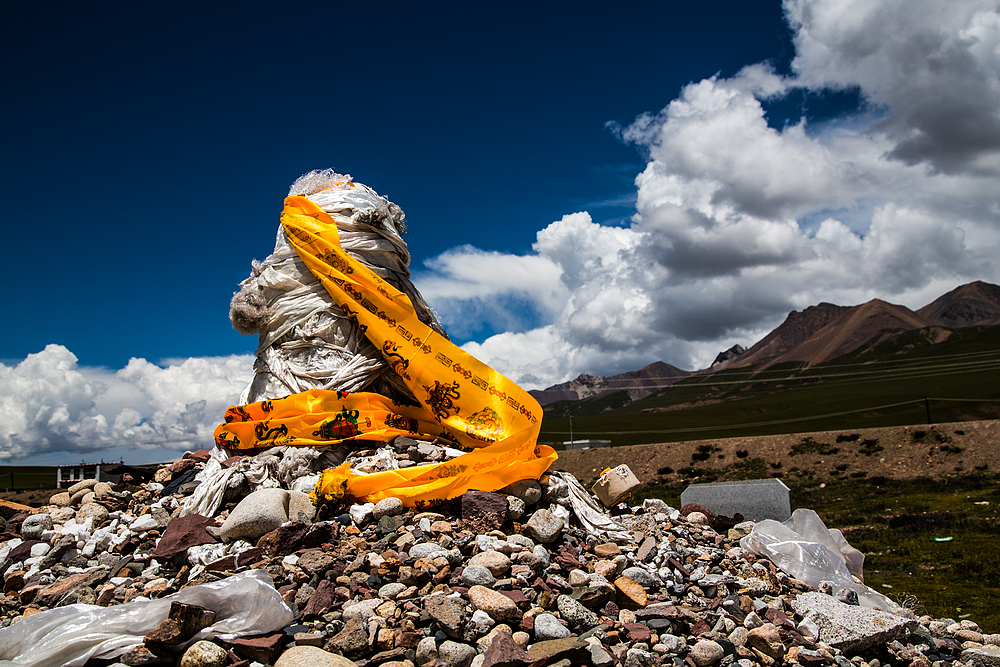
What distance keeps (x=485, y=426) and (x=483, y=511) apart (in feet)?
4.64

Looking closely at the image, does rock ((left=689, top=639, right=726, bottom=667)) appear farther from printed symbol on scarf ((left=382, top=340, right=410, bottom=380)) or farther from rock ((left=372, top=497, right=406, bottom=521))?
printed symbol on scarf ((left=382, top=340, right=410, bottom=380))

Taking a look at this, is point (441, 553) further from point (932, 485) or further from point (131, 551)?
point (932, 485)

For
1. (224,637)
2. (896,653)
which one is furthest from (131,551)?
(896,653)

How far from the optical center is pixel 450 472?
237 inches

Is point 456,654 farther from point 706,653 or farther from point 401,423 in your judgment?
point 401,423

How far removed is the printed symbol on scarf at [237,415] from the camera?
7.10 meters

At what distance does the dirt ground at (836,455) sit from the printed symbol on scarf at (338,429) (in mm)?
25845

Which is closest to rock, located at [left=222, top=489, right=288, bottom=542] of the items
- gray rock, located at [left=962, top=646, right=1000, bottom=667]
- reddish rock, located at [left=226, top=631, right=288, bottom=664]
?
reddish rock, located at [left=226, top=631, right=288, bottom=664]

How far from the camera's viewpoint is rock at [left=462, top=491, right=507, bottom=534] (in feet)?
18.5

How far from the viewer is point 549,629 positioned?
4.24 meters

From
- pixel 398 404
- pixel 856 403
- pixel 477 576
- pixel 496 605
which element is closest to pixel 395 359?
pixel 398 404

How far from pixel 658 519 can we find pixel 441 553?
346 cm

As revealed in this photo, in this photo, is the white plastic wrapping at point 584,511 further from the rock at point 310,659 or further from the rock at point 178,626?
the rock at point 178,626

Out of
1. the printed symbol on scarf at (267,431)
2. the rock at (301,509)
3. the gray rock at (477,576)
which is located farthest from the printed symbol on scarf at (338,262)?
the gray rock at (477,576)
